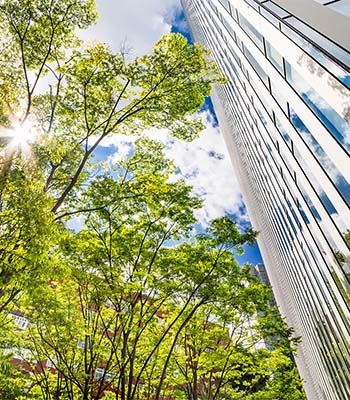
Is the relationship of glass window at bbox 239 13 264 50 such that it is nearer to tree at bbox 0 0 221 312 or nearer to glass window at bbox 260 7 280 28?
glass window at bbox 260 7 280 28

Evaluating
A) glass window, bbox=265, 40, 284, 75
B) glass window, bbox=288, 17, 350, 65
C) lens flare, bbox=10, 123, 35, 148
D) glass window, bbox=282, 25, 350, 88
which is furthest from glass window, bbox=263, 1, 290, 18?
lens flare, bbox=10, 123, 35, 148

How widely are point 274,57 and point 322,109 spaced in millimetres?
4641

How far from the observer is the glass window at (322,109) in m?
7.00

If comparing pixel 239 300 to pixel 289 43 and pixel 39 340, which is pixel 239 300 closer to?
pixel 39 340

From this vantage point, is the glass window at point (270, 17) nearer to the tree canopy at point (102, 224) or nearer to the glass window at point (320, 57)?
the glass window at point (320, 57)

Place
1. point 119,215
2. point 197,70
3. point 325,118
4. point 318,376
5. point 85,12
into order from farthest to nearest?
1. point 318,376
2. point 119,215
3. point 197,70
4. point 85,12
5. point 325,118

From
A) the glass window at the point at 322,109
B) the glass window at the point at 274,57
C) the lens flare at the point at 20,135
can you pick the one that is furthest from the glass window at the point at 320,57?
the lens flare at the point at 20,135

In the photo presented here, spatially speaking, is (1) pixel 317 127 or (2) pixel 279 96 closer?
(1) pixel 317 127

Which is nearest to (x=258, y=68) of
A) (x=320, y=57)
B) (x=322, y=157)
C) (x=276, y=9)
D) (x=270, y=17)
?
(x=270, y=17)

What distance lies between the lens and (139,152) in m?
11.0

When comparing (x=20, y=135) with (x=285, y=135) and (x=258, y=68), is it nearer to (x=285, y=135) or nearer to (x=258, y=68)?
(x=285, y=135)

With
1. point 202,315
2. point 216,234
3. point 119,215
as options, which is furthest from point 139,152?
point 202,315

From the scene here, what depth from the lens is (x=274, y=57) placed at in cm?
1124

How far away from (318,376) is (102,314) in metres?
15.9
